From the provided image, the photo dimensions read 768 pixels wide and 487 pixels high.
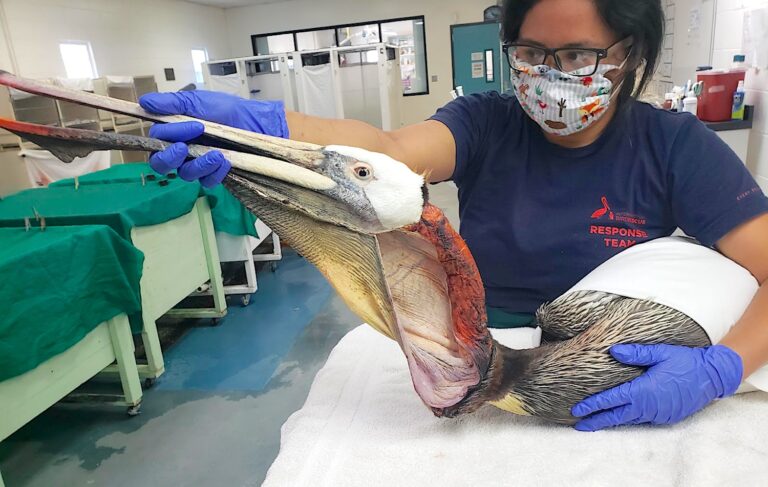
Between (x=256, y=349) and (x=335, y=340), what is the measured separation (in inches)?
23.3

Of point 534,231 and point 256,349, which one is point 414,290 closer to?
point 534,231

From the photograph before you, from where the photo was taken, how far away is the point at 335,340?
404cm

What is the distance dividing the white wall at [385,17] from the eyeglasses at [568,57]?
35.5 ft

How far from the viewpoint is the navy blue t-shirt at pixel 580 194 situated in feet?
4.41

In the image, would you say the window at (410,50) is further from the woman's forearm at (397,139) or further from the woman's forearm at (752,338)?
the woman's forearm at (752,338)

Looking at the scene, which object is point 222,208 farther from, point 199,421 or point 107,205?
point 199,421

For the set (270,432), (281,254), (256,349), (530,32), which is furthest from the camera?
(281,254)

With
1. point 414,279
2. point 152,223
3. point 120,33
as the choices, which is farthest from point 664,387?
point 120,33

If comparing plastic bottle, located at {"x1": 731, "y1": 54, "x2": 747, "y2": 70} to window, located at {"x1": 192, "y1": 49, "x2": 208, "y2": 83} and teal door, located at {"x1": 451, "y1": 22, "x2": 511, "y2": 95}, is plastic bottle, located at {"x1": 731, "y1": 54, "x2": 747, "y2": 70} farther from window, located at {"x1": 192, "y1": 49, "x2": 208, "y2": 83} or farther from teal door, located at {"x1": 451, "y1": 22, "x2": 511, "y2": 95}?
window, located at {"x1": 192, "y1": 49, "x2": 208, "y2": 83}

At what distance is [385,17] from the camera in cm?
1239

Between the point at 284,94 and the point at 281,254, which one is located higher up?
the point at 284,94

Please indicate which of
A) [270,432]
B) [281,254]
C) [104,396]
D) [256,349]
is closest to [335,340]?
[256,349]

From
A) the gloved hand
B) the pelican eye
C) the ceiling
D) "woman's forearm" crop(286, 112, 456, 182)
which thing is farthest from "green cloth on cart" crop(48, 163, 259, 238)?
the ceiling

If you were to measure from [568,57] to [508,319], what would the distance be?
0.76 m
